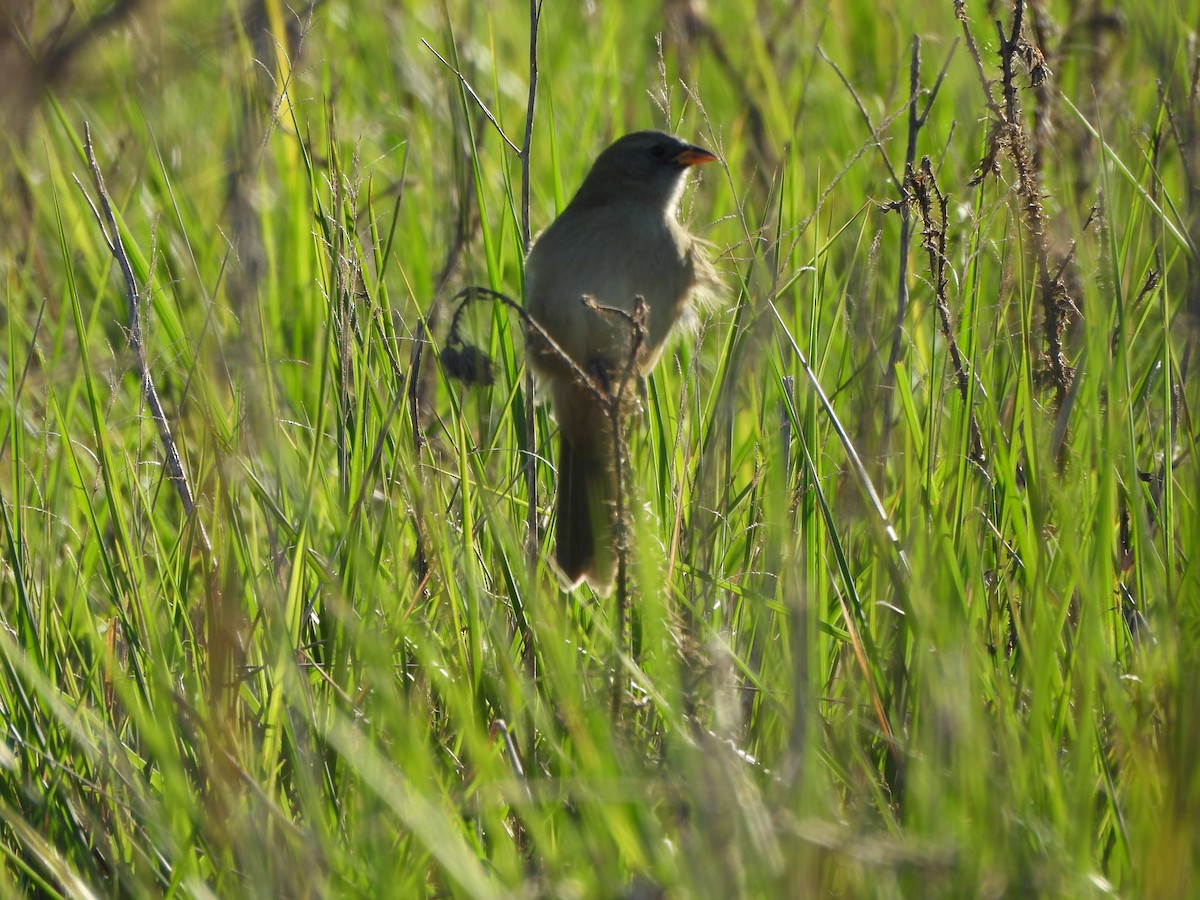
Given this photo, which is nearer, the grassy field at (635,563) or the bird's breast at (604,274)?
the grassy field at (635,563)

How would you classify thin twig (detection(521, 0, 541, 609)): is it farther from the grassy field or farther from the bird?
the bird

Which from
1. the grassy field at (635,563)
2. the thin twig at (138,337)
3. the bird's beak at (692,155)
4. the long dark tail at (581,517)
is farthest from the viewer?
the bird's beak at (692,155)

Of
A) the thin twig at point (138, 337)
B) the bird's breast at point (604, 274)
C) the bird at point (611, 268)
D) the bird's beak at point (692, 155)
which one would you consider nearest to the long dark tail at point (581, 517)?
the bird at point (611, 268)

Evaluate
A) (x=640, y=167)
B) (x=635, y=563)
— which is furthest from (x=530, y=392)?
(x=640, y=167)

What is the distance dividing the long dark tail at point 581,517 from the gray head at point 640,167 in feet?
2.10

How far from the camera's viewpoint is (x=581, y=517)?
2646 millimetres

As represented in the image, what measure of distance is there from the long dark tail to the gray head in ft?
2.10

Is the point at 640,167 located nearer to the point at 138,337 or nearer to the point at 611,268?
the point at 611,268

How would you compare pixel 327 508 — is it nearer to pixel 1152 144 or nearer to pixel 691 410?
pixel 691 410

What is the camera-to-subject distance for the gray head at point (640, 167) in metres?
3.18

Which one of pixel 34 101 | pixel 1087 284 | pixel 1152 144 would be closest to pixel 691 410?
pixel 1152 144

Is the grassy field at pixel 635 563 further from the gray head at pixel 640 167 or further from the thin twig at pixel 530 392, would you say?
the gray head at pixel 640 167

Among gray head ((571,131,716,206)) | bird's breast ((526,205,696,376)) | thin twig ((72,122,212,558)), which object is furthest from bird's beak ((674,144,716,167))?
thin twig ((72,122,212,558))

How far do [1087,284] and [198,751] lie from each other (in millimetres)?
1194
